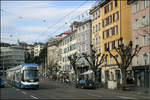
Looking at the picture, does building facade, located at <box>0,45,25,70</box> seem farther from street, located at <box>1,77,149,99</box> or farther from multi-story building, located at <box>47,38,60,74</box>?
street, located at <box>1,77,149,99</box>

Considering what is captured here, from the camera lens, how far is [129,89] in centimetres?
3731

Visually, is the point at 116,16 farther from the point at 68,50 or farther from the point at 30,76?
the point at 68,50

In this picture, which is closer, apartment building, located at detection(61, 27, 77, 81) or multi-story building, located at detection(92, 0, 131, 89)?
multi-story building, located at detection(92, 0, 131, 89)

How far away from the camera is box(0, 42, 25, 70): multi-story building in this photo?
500 feet

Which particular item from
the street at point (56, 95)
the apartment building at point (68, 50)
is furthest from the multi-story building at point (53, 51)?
the street at point (56, 95)

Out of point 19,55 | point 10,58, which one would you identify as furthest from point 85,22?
point 10,58

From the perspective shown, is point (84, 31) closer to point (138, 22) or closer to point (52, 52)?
point (138, 22)

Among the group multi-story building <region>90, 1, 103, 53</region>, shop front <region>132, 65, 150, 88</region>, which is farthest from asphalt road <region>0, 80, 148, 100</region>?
multi-story building <region>90, 1, 103, 53</region>

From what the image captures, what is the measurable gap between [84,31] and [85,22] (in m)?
2.41

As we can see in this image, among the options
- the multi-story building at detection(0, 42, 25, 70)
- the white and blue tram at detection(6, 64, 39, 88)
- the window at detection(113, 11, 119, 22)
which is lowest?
the white and blue tram at detection(6, 64, 39, 88)

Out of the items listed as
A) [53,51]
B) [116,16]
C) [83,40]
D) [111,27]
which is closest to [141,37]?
[116,16]

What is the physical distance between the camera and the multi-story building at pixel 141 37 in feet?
157

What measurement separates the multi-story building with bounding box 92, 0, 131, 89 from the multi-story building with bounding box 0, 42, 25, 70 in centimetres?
8487

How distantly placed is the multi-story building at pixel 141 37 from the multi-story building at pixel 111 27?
3869 millimetres
